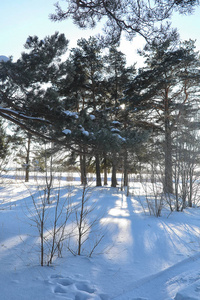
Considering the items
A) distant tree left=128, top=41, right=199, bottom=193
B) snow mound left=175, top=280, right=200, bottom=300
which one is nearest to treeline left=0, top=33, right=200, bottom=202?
distant tree left=128, top=41, right=199, bottom=193

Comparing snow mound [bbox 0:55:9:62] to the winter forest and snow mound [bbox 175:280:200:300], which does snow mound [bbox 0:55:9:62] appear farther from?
snow mound [bbox 175:280:200:300]

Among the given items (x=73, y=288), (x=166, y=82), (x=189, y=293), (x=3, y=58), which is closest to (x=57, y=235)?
(x=73, y=288)

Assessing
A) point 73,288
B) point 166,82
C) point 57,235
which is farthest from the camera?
point 166,82

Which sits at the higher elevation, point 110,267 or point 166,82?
point 166,82

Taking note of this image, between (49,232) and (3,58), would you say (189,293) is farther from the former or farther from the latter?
(3,58)

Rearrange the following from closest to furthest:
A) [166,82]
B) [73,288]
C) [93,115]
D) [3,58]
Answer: [73,288] → [3,58] → [93,115] → [166,82]

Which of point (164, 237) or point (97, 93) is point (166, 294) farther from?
point (97, 93)

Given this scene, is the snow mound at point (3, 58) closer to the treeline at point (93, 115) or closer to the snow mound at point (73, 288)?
the treeline at point (93, 115)

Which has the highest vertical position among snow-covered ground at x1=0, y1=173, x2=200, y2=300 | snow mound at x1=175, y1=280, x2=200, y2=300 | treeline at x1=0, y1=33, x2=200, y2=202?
treeline at x1=0, y1=33, x2=200, y2=202

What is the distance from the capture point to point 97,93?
14422 millimetres

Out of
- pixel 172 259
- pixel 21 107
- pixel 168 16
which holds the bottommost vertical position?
pixel 172 259

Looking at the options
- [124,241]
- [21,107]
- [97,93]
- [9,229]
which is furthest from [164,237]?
[97,93]

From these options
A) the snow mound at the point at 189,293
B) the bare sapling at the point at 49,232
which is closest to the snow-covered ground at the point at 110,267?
the snow mound at the point at 189,293

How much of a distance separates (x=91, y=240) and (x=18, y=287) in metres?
1.72
